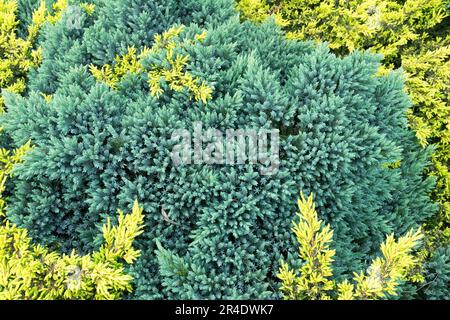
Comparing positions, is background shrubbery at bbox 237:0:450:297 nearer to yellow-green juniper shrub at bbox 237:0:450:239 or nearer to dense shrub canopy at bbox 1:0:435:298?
yellow-green juniper shrub at bbox 237:0:450:239

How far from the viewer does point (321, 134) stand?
2539 mm

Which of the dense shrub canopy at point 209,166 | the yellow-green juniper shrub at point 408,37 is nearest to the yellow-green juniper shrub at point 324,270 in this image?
the dense shrub canopy at point 209,166

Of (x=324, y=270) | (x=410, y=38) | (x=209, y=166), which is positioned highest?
(x=410, y=38)

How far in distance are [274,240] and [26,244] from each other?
61.5 inches

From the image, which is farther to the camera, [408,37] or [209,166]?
[408,37]

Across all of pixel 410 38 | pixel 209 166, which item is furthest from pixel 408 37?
pixel 209 166

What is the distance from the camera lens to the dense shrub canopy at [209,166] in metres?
2.46

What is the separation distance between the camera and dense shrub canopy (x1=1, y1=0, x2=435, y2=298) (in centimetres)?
246

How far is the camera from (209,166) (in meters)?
2.56

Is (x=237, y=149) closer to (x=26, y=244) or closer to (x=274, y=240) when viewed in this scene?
(x=274, y=240)

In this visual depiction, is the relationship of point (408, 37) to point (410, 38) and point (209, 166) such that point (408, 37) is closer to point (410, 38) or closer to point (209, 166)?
point (410, 38)

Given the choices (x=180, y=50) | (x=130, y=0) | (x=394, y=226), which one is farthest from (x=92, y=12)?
(x=394, y=226)

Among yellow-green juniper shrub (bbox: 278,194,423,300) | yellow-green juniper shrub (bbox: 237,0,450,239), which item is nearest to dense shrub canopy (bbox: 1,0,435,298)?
yellow-green juniper shrub (bbox: 278,194,423,300)
